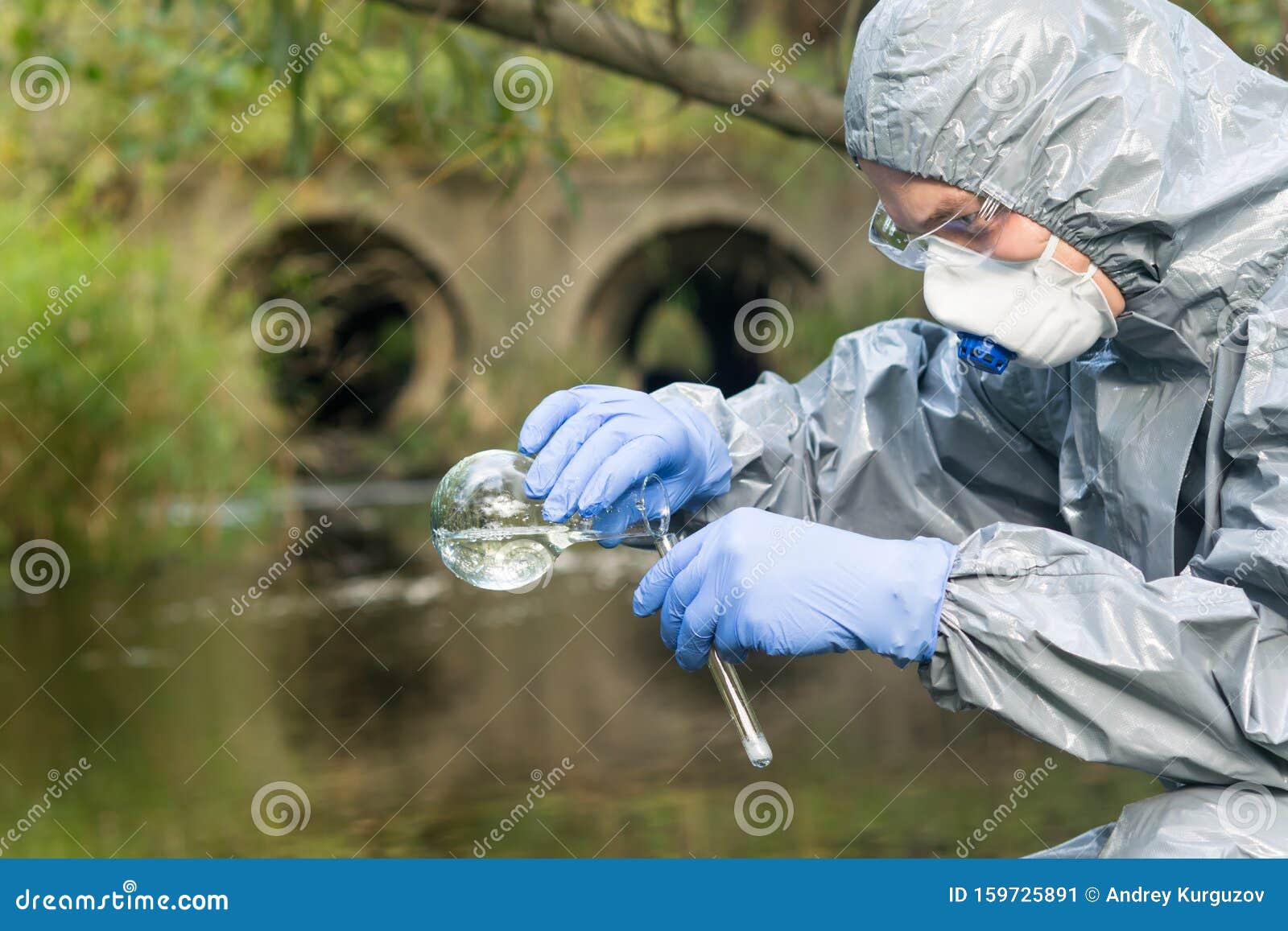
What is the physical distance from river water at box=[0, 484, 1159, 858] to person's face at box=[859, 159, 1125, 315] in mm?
1840

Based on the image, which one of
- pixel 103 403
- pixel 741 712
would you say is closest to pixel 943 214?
pixel 741 712

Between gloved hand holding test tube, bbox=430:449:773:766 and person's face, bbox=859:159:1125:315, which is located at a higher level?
person's face, bbox=859:159:1125:315

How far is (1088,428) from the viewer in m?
1.78

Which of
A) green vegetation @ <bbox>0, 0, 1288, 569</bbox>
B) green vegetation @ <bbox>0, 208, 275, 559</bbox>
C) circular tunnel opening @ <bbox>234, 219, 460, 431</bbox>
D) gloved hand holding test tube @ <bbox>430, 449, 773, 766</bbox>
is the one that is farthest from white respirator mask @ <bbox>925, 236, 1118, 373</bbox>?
circular tunnel opening @ <bbox>234, 219, 460, 431</bbox>

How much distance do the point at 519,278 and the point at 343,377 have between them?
2.26 meters

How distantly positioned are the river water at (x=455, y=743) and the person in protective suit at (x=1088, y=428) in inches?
66.0

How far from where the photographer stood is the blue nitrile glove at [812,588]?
57.6 inches

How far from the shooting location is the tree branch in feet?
9.53

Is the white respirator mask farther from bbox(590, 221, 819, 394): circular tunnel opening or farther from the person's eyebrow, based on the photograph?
bbox(590, 221, 819, 394): circular tunnel opening

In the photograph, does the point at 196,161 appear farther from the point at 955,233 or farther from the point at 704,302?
the point at 955,233

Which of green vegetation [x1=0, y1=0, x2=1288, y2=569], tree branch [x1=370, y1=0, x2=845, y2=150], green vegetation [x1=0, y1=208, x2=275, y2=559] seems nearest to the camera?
tree branch [x1=370, y1=0, x2=845, y2=150]

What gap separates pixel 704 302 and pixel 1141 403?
10529mm

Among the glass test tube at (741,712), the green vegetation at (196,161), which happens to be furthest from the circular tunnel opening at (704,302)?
the glass test tube at (741,712)

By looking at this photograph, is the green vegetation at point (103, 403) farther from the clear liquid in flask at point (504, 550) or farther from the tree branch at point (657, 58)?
the clear liquid in flask at point (504, 550)
